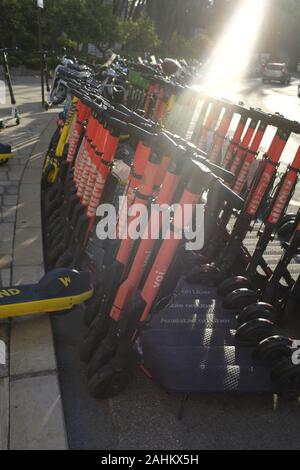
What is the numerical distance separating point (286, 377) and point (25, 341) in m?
2.06

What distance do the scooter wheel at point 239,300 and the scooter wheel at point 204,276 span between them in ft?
1.91

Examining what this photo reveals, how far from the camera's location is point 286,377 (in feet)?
10.1

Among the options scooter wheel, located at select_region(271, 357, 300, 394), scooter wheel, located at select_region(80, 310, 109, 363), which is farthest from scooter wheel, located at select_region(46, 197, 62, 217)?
scooter wheel, located at select_region(271, 357, 300, 394)

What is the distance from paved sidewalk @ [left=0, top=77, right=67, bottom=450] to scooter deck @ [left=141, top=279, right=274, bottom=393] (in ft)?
2.50

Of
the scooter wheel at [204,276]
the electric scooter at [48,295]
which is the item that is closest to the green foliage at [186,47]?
the scooter wheel at [204,276]

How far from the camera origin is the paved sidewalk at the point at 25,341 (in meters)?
2.80

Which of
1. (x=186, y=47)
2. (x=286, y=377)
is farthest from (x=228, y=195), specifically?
(x=186, y=47)

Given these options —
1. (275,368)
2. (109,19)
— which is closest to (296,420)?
(275,368)

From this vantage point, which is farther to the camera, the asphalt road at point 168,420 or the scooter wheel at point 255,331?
the scooter wheel at point 255,331

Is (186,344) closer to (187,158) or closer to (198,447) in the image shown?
(198,447)

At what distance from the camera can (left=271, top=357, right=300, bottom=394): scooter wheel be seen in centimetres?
307

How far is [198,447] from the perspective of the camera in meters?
2.86

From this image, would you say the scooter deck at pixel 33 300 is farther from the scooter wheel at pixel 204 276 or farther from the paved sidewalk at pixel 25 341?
the scooter wheel at pixel 204 276

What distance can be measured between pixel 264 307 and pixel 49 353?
1.83 meters
